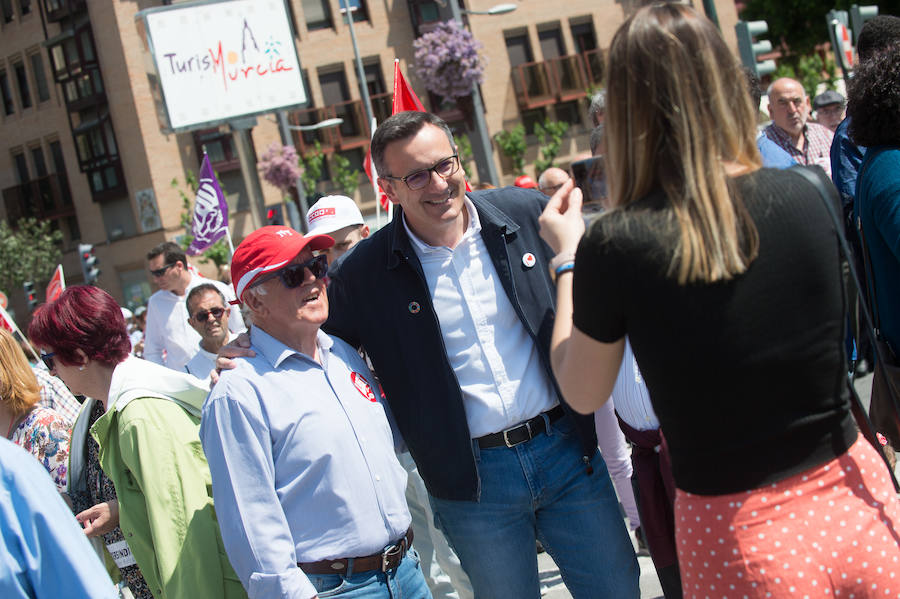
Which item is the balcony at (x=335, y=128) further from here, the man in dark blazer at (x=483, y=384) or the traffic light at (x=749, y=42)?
the man in dark blazer at (x=483, y=384)

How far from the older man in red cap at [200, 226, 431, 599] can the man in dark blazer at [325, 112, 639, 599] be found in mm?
215

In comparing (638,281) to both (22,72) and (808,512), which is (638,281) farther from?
(22,72)

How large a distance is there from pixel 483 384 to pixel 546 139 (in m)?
35.5

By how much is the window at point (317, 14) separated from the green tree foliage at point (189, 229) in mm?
8163

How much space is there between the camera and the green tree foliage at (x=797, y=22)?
35.8m

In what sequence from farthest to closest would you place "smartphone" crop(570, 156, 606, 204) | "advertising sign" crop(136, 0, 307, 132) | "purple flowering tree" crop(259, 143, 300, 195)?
1. "purple flowering tree" crop(259, 143, 300, 195)
2. "advertising sign" crop(136, 0, 307, 132)
3. "smartphone" crop(570, 156, 606, 204)

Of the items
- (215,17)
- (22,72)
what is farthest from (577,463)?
(22,72)

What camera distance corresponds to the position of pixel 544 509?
3.30 metres

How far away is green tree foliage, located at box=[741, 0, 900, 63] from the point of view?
35750mm

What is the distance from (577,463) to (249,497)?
3.84 feet

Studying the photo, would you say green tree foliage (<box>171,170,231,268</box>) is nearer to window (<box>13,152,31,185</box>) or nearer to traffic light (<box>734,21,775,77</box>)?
window (<box>13,152,31,185</box>)

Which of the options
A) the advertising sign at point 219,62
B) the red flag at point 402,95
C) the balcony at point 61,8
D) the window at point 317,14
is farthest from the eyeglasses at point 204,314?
the balcony at point 61,8

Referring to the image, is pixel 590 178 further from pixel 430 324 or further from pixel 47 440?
pixel 47 440

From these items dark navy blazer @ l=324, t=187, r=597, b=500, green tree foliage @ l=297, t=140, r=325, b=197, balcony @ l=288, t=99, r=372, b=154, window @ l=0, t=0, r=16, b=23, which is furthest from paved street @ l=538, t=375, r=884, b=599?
window @ l=0, t=0, r=16, b=23
